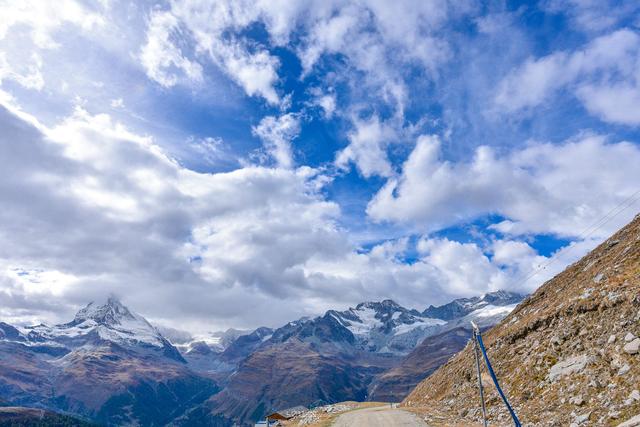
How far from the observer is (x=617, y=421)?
26125 millimetres

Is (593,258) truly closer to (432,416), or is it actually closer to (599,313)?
(599,313)

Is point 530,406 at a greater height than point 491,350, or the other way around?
point 491,350

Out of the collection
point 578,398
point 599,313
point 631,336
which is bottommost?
point 578,398

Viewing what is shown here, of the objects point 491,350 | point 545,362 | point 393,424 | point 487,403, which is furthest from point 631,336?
point 491,350

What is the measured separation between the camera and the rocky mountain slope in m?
30.0

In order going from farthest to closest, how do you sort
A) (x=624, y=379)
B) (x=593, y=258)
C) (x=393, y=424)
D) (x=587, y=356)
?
(x=593, y=258) → (x=393, y=424) → (x=587, y=356) → (x=624, y=379)

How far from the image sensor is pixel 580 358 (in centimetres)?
3706

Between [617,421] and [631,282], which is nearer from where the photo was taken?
[617,421]

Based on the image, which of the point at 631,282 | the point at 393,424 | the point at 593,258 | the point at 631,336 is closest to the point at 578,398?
the point at 631,336

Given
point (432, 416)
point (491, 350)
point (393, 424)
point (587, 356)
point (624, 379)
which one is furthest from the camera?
point (491, 350)

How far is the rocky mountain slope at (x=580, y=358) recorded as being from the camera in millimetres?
30047

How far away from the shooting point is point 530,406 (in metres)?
37.3

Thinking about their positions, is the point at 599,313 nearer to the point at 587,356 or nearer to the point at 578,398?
the point at 587,356

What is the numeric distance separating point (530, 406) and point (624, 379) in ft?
32.3
